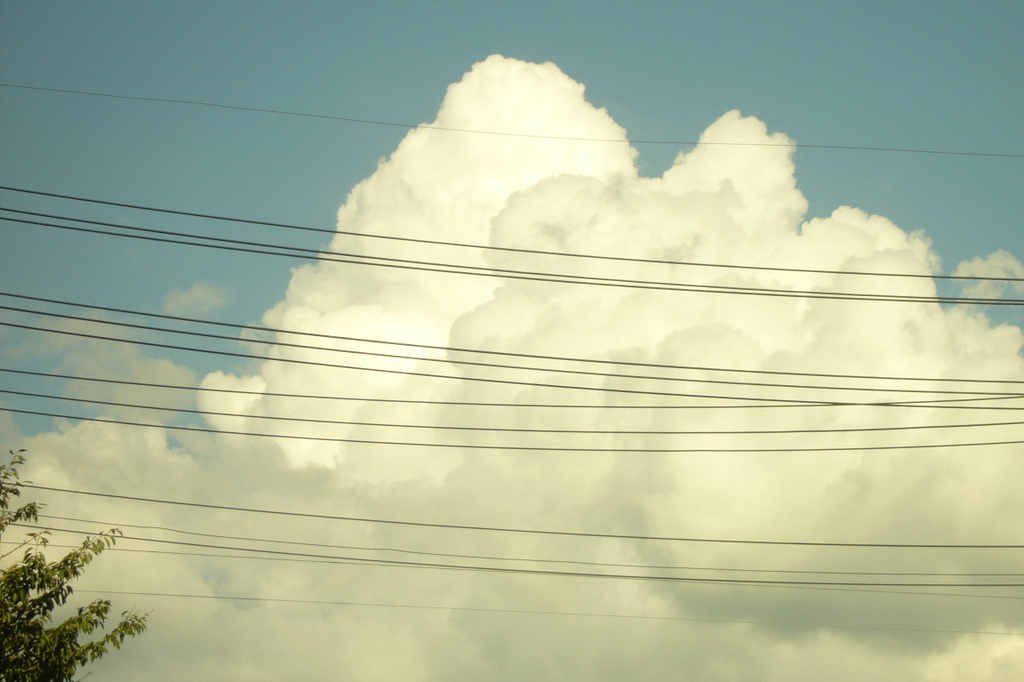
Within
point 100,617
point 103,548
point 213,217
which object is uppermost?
point 213,217

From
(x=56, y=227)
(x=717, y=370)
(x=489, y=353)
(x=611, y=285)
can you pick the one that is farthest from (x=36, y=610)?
(x=717, y=370)

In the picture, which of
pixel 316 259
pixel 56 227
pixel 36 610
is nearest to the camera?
pixel 36 610

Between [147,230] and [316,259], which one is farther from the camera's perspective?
[316,259]

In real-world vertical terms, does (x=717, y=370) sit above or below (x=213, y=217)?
above

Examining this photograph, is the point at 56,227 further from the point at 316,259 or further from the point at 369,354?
the point at 369,354

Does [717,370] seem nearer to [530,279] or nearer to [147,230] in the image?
[530,279]

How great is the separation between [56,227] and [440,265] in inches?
448

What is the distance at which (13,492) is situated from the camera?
820 inches

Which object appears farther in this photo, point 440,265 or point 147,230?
point 440,265

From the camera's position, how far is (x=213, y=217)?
2644cm

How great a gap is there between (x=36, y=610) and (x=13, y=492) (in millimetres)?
2809

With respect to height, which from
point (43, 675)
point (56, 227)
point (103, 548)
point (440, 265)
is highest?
point (440, 265)

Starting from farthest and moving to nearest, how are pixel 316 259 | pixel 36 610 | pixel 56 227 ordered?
pixel 316 259 → pixel 56 227 → pixel 36 610

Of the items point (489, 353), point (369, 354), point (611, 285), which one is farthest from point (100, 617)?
point (611, 285)
